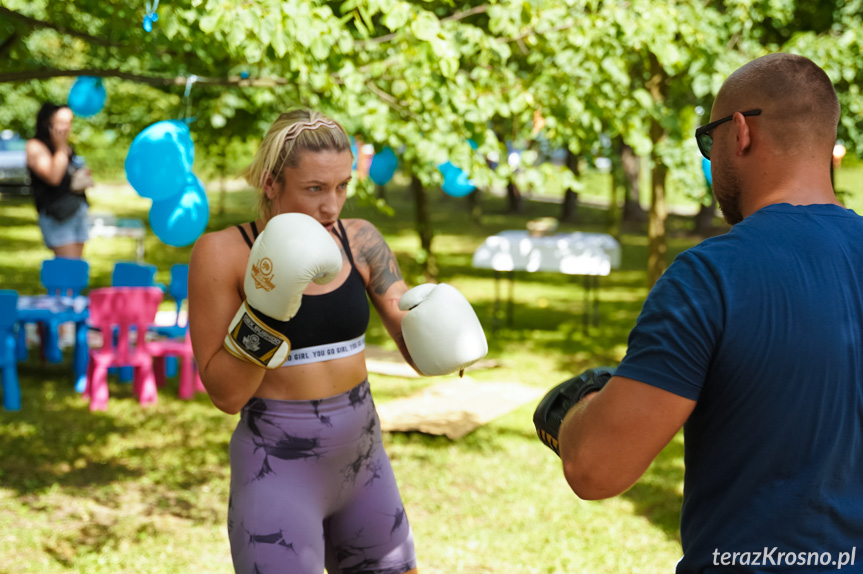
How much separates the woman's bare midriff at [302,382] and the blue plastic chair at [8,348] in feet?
13.7

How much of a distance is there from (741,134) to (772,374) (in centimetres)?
43

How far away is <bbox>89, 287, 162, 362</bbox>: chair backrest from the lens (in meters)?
5.94

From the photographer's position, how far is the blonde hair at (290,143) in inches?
81.2

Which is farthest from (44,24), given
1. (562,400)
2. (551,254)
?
(551,254)

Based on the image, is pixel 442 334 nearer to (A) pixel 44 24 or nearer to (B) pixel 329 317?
(B) pixel 329 317

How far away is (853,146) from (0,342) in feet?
21.4

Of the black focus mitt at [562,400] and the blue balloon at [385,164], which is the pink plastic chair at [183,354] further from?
the black focus mitt at [562,400]

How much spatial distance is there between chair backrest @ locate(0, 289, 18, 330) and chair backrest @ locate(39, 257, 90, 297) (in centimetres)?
125

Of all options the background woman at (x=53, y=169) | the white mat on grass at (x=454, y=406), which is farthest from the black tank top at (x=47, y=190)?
the white mat on grass at (x=454, y=406)

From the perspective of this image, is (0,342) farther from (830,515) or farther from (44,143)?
(830,515)

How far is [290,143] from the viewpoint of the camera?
2061mm

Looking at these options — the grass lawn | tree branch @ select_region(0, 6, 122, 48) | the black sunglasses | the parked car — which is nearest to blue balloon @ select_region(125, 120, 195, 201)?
tree branch @ select_region(0, 6, 122, 48)

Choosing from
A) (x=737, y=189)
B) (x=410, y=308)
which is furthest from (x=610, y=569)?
(x=737, y=189)

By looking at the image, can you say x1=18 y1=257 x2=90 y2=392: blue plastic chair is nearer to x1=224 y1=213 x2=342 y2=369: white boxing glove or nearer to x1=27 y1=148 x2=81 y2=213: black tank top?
x1=27 y1=148 x2=81 y2=213: black tank top
